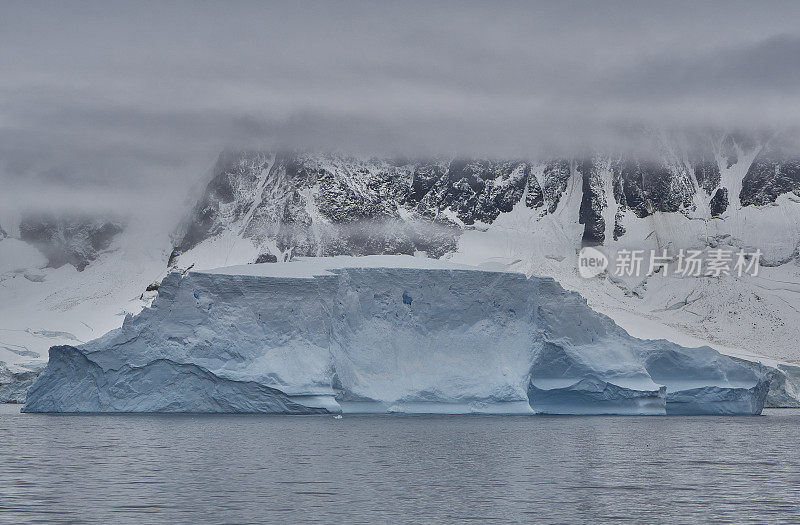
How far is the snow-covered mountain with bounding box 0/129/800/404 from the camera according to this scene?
144750 mm

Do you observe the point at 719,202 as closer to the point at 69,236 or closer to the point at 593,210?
the point at 593,210

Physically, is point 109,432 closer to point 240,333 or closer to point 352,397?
point 240,333

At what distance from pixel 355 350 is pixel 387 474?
20709 mm

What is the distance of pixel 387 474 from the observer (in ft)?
94.0

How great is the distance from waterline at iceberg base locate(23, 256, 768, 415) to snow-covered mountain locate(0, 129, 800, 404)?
87576 mm

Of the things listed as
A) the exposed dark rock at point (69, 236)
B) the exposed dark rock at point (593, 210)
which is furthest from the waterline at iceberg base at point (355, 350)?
the exposed dark rock at point (69, 236)
